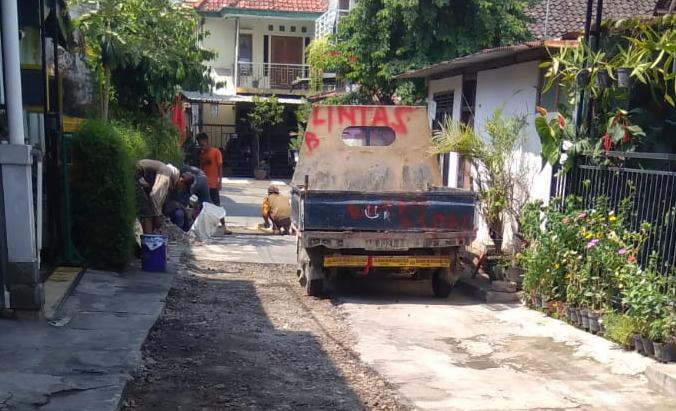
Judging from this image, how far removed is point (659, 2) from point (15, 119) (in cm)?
709

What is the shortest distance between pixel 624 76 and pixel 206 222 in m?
7.40

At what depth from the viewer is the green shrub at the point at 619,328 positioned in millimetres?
5934

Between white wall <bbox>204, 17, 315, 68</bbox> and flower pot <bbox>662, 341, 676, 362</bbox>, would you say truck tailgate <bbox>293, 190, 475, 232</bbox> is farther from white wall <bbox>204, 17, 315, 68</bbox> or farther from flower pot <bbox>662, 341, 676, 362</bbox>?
white wall <bbox>204, 17, 315, 68</bbox>

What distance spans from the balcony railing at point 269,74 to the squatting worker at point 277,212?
16.4 meters

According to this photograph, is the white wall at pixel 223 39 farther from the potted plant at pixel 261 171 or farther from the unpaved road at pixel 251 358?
the unpaved road at pixel 251 358

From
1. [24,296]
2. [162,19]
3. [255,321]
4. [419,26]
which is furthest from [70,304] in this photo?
[419,26]

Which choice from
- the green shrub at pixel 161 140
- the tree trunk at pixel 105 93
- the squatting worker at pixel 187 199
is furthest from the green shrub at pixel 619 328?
the green shrub at pixel 161 140

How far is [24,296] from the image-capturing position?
18.0 feet

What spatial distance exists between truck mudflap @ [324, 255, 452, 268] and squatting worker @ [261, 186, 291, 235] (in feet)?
17.8

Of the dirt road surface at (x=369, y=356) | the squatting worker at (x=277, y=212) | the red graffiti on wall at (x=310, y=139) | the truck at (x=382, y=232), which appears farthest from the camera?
the squatting worker at (x=277, y=212)

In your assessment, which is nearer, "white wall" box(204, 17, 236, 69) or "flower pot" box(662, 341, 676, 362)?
"flower pot" box(662, 341, 676, 362)

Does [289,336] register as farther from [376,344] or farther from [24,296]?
[24,296]

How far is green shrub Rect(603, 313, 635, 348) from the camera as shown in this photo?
593cm

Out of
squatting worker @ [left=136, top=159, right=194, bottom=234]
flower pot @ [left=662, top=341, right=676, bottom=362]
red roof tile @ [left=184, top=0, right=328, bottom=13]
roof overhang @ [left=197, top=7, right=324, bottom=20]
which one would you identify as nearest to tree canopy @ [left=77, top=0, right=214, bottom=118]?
squatting worker @ [left=136, top=159, right=194, bottom=234]
